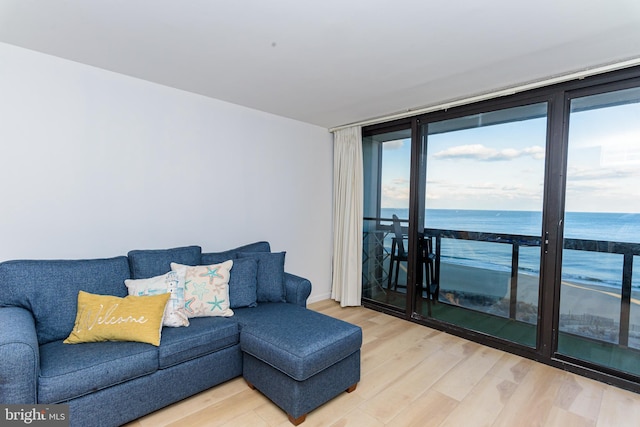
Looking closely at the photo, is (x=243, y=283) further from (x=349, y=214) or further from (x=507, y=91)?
(x=507, y=91)

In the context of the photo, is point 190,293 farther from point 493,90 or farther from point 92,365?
point 493,90

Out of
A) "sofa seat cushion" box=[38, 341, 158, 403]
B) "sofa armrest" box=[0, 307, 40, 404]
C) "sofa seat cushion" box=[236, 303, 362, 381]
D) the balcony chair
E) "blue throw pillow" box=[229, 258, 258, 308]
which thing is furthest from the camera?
the balcony chair

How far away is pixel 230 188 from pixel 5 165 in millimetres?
1667

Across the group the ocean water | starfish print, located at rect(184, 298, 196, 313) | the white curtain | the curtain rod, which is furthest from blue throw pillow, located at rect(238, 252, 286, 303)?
the curtain rod

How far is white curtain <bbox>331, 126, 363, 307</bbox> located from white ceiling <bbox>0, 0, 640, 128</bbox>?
1.26 meters

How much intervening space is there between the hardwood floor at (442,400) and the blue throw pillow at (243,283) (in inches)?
22.9

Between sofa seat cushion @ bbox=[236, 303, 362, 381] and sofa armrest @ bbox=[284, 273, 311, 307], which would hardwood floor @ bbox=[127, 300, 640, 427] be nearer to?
sofa seat cushion @ bbox=[236, 303, 362, 381]

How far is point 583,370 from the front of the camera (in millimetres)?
2447

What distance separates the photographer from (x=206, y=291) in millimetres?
2371

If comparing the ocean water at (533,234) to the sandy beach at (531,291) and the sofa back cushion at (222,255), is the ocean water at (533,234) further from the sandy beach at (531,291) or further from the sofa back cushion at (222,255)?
the sofa back cushion at (222,255)

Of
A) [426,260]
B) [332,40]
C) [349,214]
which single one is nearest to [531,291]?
[426,260]

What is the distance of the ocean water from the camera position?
238 cm

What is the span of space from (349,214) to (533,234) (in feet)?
6.59

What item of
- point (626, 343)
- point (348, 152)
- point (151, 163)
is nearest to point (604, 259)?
point (626, 343)
